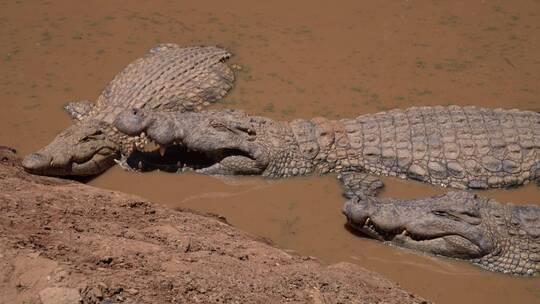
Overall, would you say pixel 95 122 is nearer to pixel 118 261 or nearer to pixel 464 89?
pixel 118 261

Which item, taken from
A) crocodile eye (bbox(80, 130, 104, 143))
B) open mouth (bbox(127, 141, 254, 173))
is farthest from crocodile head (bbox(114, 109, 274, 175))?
crocodile eye (bbox(80, 130, 104, 143))

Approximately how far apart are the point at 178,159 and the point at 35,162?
1.31m

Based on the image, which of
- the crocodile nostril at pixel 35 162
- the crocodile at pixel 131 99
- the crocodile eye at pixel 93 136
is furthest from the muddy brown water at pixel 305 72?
the crocodile nostril at pixel 35 162

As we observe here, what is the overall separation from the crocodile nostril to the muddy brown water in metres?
0.53

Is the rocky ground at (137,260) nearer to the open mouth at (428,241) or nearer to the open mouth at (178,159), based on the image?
the open mouth at (428,241)

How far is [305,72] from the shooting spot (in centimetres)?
758

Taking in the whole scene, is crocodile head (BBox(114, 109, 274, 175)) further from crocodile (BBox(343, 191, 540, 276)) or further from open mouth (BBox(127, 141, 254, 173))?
crocodile (BBox(343, 191, 540, 276))

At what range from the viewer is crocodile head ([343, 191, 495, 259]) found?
16.8ft

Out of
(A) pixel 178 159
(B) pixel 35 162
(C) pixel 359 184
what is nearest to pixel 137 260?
(B) pixel 35 162

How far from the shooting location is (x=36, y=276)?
3381 millimetres

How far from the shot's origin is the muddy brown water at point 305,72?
539cm

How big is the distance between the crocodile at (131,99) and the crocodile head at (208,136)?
14.8 inches

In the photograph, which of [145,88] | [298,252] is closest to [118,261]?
[298,252]

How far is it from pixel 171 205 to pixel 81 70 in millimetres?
2712
